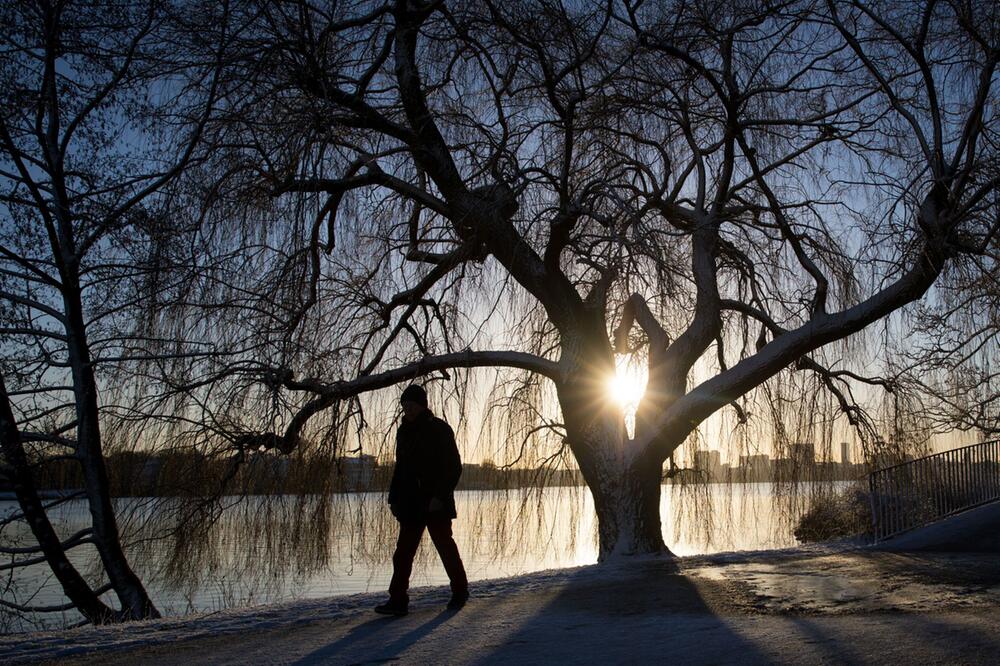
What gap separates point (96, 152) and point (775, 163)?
8.73m

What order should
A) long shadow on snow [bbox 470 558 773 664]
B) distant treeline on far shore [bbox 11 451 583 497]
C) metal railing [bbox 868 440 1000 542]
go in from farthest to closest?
metal railing [bbox 868 440 1000 542], distant treeline on far shore [bbox 11 451 583 497], long shadow on snow [bbox 470 558 773 664]

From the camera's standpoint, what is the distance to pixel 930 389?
1290 cm

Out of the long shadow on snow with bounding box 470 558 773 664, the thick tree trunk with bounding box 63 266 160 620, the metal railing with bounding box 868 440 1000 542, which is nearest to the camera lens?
the long shadow on snow with bounding box 470 558 773 664

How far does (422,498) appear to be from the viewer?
276 inches

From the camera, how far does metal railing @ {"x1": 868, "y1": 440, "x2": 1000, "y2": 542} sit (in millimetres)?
12164

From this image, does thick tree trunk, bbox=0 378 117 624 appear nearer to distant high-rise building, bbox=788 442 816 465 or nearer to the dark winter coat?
the dark winter coat

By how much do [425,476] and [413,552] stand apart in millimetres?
573

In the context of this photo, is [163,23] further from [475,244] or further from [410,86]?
[475,244]

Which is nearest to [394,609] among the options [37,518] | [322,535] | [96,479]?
[322,535]

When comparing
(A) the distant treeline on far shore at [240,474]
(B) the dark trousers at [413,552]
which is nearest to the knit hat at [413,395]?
(B) the dark trousers at [413,552]

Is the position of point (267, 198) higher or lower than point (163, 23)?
lower

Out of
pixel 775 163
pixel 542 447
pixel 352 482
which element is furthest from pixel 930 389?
pixel 352 482

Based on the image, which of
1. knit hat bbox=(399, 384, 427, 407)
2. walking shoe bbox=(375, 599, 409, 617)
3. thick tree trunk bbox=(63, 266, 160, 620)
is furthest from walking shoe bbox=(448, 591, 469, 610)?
thick tree trunk bbox=(63, 266, 160, 620)

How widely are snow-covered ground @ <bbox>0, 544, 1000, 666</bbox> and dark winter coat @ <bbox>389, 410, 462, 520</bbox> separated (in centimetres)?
77
